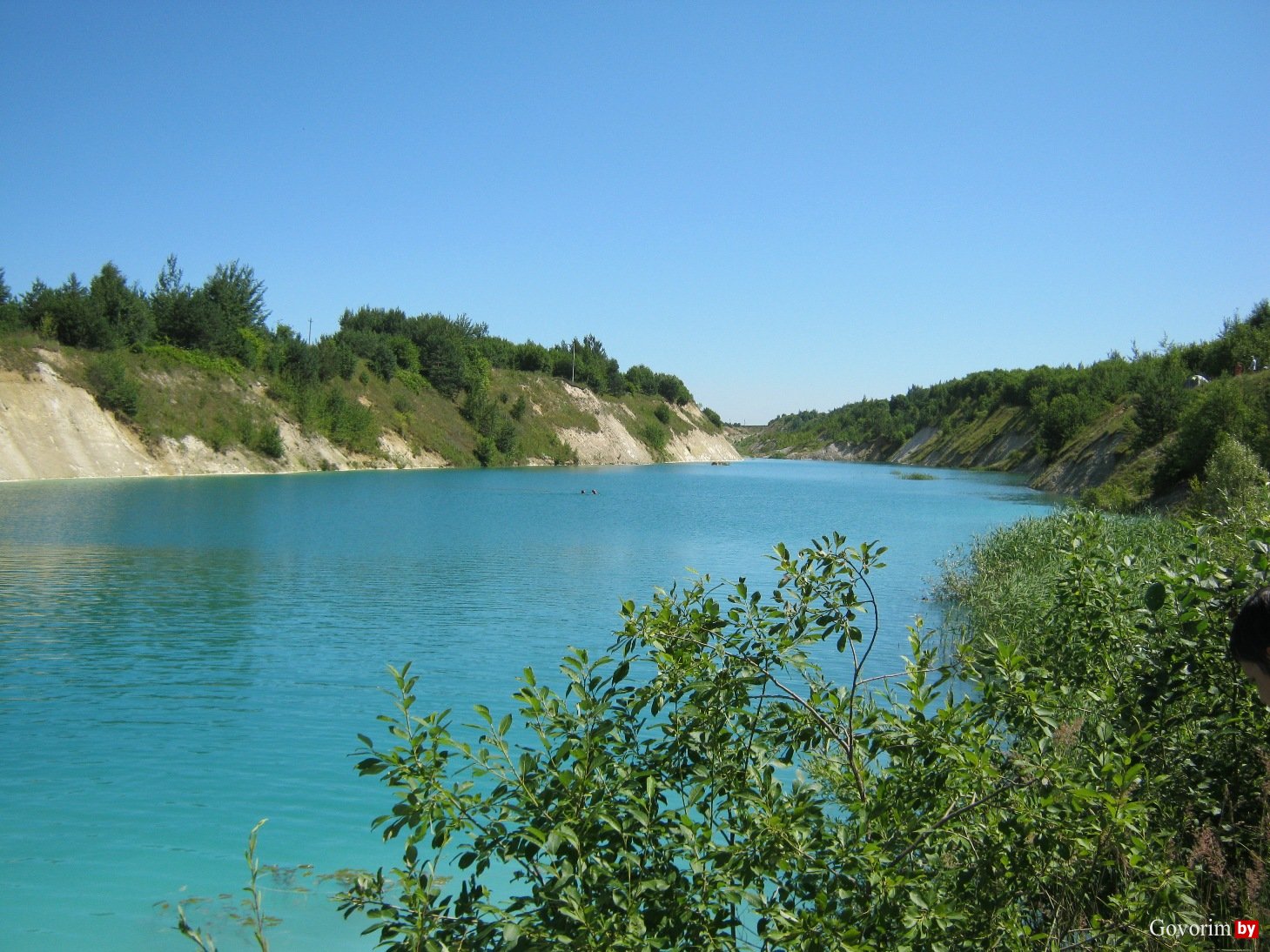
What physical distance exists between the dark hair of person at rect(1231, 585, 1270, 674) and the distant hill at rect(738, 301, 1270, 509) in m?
31.3

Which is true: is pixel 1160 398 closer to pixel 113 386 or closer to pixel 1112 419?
pixel 1112 419

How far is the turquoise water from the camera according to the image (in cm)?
708

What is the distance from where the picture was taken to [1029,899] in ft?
14.1

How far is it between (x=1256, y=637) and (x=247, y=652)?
1372cm

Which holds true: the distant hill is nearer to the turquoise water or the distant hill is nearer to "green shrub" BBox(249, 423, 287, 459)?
the turquoise water

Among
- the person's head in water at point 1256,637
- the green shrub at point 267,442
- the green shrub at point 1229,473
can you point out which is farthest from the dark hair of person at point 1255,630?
the green shrub at point 267,442

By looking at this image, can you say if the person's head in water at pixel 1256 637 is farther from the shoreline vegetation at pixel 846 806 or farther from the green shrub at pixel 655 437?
the green shrub at pixel 655 437

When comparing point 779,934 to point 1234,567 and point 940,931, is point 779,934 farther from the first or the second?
point 1234,567

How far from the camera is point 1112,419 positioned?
59281 millimetres

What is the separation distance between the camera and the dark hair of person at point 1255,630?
9.07 feet

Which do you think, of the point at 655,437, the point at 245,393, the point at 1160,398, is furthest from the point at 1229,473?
the point at 655,437

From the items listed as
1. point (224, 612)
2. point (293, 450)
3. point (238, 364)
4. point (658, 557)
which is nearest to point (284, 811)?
point (224, 612)

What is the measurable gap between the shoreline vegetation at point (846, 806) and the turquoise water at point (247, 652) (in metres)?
3.65

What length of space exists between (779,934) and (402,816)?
4.88 feet
